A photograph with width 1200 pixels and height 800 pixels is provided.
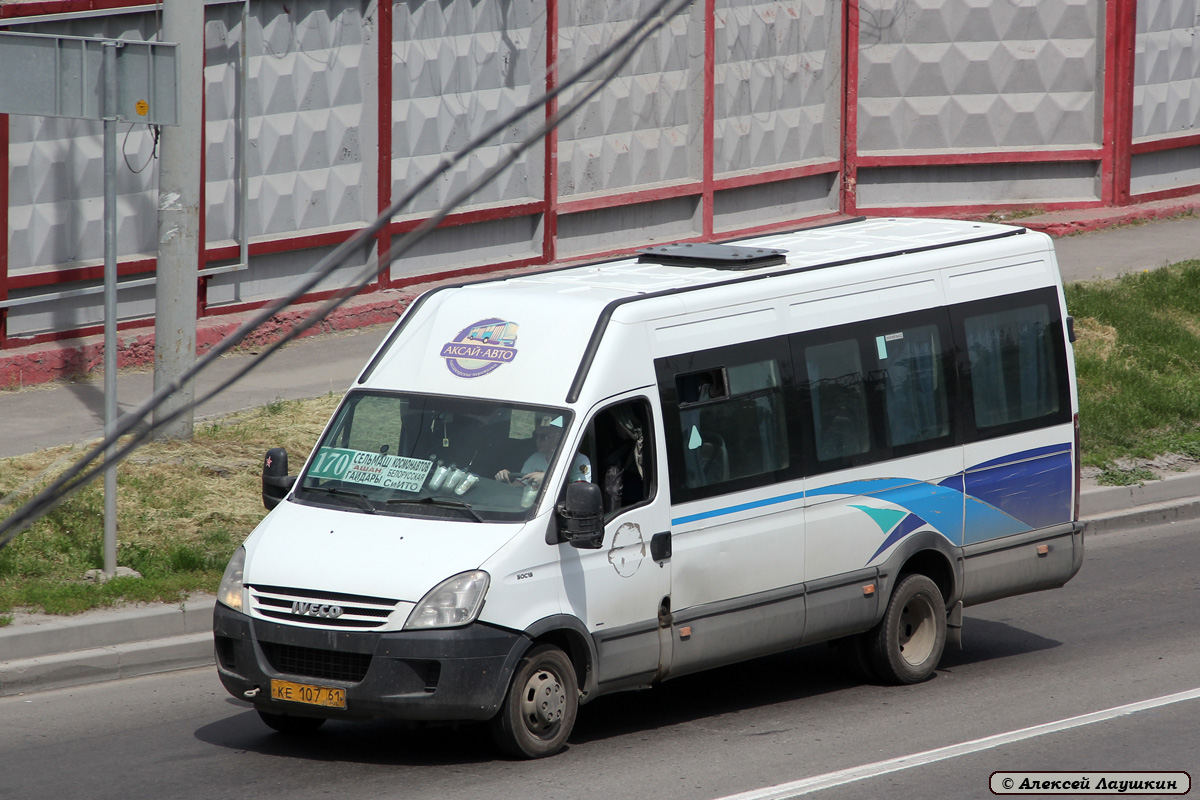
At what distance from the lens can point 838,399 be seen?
30.5 feet

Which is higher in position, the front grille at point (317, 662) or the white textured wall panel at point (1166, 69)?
the white textured wall panel at point (1166, 69)

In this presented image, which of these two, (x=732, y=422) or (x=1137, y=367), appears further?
(x=1137, y=367)

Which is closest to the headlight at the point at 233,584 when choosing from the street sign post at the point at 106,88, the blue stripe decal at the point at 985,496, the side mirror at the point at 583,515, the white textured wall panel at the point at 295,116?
the side mirror at the point at 583,515

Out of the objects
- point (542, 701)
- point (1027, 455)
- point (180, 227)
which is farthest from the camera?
point (180, 227)

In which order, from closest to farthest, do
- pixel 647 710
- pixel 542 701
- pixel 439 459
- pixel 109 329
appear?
1. pixel 542 701
2. pixel 439 459
3. pixel 647 710
4. pixel 109 329

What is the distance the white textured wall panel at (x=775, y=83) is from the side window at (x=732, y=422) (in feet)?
38.5

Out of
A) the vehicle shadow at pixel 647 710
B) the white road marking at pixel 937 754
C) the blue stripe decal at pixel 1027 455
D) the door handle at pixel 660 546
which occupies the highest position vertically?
the blue stripe decal at pixel 1027 455

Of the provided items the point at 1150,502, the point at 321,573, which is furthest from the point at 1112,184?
the point at 321,573

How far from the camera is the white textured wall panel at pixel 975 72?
71.7ft

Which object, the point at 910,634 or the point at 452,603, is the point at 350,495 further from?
the point at 910,634

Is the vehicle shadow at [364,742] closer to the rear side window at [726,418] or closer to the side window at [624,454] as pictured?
the side window at [624,454]

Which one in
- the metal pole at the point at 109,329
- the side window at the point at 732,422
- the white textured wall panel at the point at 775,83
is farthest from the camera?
the white textured wall panel at the point at 775,83

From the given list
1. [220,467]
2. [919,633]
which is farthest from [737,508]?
[220,467]

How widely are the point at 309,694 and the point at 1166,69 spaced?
60.7 ft
